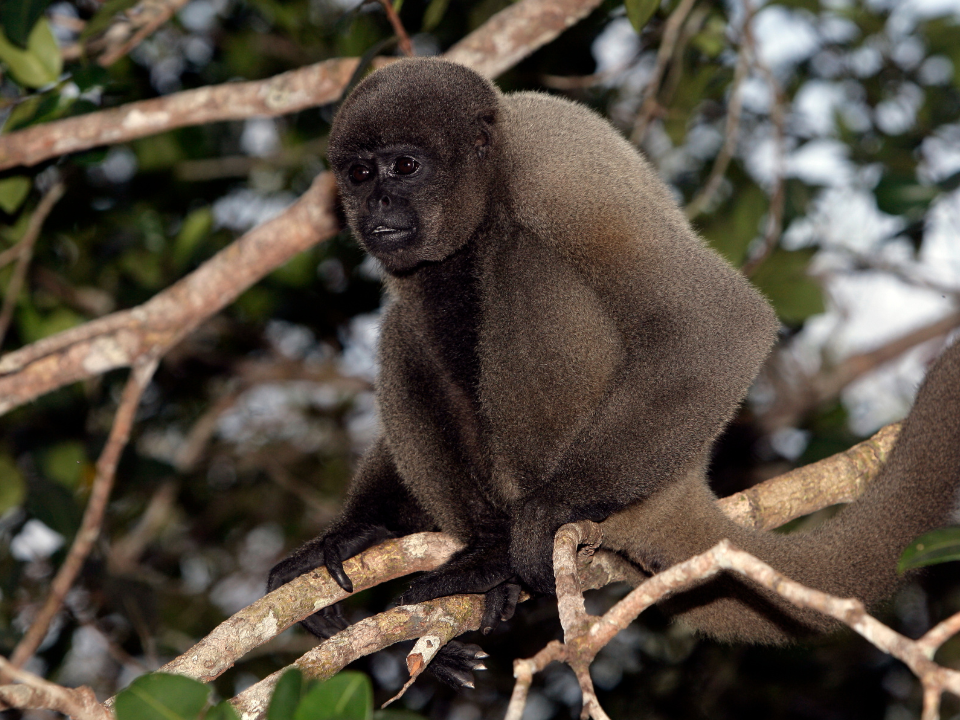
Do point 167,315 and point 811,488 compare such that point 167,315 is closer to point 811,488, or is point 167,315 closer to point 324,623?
point 324,623

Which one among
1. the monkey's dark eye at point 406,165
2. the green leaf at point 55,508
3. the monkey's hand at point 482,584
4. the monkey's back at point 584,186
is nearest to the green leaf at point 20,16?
the monkey's dark eye at point 406,165

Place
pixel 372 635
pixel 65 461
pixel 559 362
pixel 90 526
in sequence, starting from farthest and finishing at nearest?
pixel 65 461 < pixel 90 526 < pixel 559 362 < pixel 372 635

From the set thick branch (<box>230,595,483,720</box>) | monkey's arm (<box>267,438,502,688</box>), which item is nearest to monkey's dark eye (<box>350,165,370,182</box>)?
monkey's arm (<box>267,438,502,688</box>)

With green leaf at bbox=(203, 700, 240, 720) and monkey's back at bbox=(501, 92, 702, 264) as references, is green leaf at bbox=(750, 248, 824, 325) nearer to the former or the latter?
monkey's back at bbox=(501, 92, 702, 264)

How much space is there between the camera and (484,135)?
3.59 meters

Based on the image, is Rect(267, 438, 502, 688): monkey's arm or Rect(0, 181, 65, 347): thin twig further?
Rect(0, 181, 65, 347): thin twig

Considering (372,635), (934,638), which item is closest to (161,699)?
(372,635)

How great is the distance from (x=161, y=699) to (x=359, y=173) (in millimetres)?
2268

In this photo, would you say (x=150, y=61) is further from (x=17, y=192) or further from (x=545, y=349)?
(x=545, y=349)

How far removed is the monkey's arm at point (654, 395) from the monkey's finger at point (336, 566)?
29.9 inches

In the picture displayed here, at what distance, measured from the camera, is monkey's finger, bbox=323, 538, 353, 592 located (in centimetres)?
361

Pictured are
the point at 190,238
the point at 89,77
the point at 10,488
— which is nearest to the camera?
the point at 89,77


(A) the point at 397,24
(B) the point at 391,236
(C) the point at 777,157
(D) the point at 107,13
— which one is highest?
(D) the point at 107,13

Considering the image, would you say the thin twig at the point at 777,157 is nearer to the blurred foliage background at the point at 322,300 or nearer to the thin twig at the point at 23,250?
the blurred foliage background at the point at 322,300
